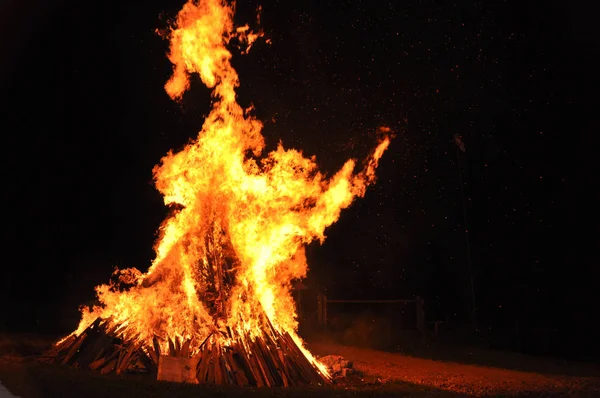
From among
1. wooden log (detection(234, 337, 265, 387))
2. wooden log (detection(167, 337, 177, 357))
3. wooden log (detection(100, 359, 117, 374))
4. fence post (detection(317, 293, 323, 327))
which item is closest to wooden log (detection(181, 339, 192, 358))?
wooden log (detection(167, 337, 177, 357))

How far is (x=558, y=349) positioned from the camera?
76.8 ft

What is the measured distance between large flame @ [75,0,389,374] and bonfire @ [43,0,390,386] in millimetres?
24

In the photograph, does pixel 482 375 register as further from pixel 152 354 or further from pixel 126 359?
pixel 126 359

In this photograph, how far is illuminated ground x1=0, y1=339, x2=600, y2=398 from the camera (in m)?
10.8

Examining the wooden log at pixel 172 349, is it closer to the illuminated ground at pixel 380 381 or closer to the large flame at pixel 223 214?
the large flame at pixel 223 214

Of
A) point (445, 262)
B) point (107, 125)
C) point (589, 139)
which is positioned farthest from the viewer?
point (445, 262)

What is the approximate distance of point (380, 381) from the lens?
13.4m

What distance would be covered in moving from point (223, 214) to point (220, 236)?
1.68 ft

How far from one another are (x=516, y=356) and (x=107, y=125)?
21327mm

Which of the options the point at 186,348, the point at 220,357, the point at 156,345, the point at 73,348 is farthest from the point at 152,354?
the point at 73,348

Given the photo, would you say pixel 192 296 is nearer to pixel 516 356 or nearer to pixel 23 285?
pixel 516 356

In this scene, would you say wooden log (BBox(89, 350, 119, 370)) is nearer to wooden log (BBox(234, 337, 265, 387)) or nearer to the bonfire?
the bonfire

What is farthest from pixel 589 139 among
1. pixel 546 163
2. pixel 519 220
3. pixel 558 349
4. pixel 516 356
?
pixel 516 356

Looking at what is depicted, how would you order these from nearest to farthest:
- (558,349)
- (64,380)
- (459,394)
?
(64,380) → (459,394) → (558,349)
